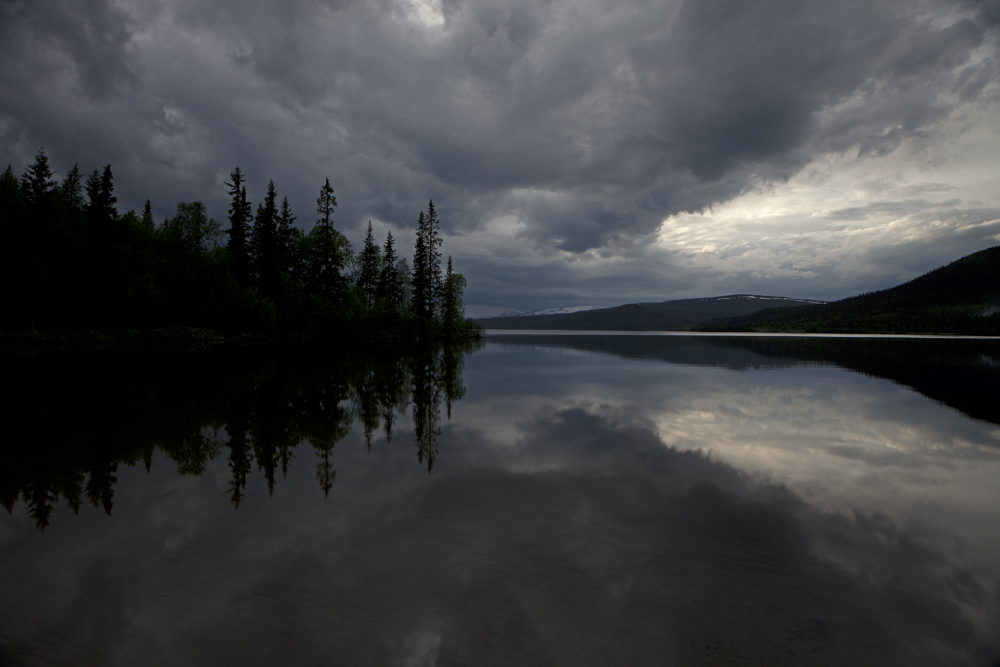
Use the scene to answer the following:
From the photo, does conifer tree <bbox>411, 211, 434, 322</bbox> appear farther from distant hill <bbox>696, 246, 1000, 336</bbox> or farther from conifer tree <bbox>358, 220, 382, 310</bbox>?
distant hill <bbox>696, 246, 1000, 336</bbox>

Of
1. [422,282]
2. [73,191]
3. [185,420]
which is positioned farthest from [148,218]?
[185,420]

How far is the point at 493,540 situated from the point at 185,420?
10.3 meters

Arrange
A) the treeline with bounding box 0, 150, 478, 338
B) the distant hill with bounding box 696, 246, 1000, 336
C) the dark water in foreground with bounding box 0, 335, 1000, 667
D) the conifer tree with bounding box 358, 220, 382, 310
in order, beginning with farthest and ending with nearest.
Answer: the distant hill with bounding box 696, 246, 1000, 336, the conifer tree with bounding box 358, 220, 382, 310, the treeline with bounding box 0, 150, 478, 338, the dark water in foreground with bounding box 0, 335, 1000, 667

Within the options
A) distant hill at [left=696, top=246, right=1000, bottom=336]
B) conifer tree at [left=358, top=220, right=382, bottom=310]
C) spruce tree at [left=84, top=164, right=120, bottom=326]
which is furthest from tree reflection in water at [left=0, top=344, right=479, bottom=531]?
distant hill at [left=696, top=246, right=1000, bottom=336]

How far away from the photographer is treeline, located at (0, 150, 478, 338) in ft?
143

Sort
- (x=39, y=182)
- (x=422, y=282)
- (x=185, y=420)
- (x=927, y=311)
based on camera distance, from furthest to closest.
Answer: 1. (x=927, y=311)
2. (x=422, y=282)
3. (x=39, y=182)
4. (x=185, y=420)

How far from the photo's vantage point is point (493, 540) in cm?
561

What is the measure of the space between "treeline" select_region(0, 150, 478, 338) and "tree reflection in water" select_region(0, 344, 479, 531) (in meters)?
27.3

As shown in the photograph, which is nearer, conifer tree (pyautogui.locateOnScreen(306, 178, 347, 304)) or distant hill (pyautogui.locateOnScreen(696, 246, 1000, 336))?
conifer tree (pyautogui.locateOnScreen(306, 178, 347, 304))

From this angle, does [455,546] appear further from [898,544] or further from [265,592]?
[898,544]

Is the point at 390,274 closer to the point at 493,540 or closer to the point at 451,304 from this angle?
the point at 451,304

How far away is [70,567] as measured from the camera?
485cm

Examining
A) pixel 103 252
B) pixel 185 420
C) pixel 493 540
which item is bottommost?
pixel 493 540

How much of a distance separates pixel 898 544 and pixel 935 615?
1728 millimetres
